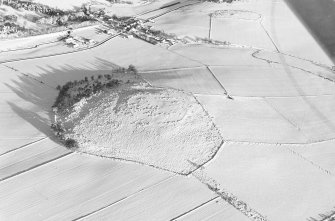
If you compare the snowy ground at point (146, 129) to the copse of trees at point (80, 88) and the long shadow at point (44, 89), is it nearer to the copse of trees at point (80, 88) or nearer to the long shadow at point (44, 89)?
the copse of trees at point (80, 88)

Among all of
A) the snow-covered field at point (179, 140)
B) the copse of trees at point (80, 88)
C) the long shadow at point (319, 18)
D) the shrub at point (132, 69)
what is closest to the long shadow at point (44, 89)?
the snow-covered field at point (179, 140)

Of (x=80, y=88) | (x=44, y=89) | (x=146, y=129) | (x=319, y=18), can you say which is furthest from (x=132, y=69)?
(x=319, y=18)

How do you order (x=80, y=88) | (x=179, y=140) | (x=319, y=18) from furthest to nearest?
(x=319, y=18) → (x=80, y=88) → (x=179, y=140)

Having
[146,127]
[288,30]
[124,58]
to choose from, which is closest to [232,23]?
[288,30]

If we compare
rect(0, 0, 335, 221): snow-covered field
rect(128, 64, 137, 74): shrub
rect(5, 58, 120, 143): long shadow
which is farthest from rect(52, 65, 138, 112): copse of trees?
rect(128, 64, 137, 74): shrub

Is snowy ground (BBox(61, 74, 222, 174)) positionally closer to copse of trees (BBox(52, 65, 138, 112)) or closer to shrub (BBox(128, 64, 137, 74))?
copse of trees (BBox(52, 65, 138, 112))

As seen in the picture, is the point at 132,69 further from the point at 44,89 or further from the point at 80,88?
the point at 44,89
